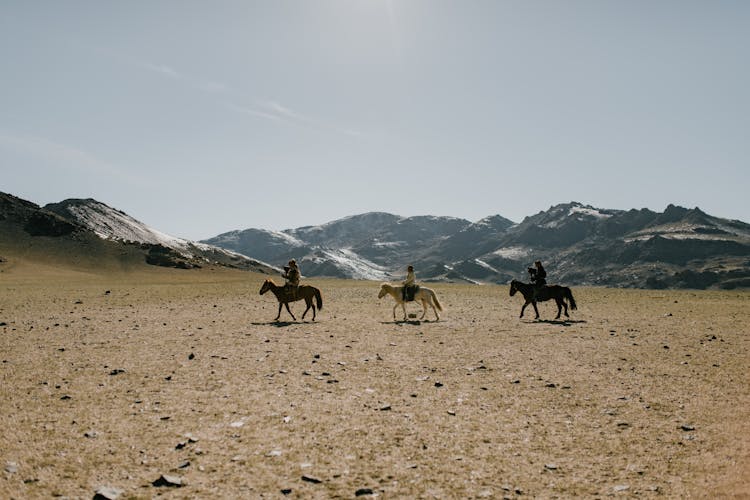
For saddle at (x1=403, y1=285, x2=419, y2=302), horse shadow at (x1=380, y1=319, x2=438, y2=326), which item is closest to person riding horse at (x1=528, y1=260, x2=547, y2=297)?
horse shadow at (x1=380, y1=319, x2=438, y2=326)

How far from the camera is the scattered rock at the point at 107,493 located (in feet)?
23.8

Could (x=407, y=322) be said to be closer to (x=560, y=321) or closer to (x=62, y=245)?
(x=560, y=321)

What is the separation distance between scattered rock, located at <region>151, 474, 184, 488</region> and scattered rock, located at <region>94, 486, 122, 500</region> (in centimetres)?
53

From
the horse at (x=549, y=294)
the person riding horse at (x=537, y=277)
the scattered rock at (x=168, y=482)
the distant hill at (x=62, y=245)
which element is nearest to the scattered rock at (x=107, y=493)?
the scattered rock at (x=168, y=482)

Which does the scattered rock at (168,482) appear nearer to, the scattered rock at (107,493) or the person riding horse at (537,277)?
the scattered rock at (107,493)

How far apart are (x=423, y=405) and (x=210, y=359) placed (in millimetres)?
8926

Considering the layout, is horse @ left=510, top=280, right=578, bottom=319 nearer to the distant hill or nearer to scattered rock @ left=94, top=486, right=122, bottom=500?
scattered rock @ left=94, top=486, right=122, bottom=500

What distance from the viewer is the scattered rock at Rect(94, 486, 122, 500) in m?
7.25

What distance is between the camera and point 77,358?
17.5 metres

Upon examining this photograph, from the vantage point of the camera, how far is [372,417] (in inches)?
438

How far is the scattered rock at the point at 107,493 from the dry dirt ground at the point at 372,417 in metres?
0.12

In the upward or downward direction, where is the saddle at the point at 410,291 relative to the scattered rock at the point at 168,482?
upward

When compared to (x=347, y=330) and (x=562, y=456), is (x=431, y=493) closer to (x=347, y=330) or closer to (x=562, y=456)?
Answer: (x=562, y=456)

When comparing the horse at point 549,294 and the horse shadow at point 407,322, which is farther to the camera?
the horse at point 549,294
